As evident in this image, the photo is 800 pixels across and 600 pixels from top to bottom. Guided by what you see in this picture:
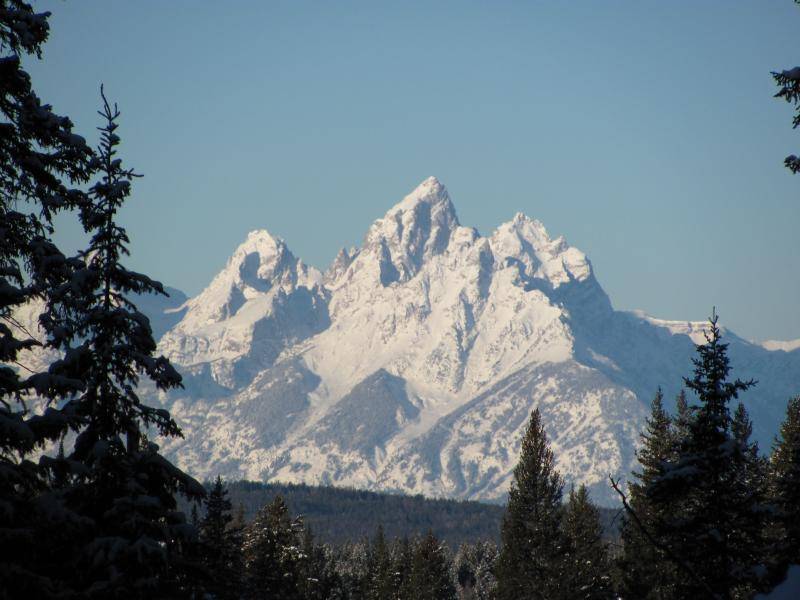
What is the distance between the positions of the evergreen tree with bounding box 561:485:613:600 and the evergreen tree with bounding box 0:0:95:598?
29.2 m

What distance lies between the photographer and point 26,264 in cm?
1645

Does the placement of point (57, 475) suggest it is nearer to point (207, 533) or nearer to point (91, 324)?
point (91, 324)

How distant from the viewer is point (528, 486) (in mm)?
51969

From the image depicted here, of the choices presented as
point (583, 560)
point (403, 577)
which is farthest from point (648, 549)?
point (403, 577)

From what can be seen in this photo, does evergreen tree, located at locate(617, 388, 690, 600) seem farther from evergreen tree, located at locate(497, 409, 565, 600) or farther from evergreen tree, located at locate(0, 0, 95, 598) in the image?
evergreen tree, located at locate(0, 0, 95, 598)

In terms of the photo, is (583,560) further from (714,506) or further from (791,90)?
(791,90)

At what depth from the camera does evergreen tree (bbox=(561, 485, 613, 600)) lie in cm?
5022

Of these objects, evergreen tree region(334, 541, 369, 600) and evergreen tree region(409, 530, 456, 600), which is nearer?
evergreen tree region(409, 530, 456, 600)

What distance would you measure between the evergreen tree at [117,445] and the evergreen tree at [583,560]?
24.5 m

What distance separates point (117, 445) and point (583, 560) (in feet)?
122

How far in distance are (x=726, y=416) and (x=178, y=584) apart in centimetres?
1425

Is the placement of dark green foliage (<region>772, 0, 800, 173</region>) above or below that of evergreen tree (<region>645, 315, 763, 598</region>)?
above

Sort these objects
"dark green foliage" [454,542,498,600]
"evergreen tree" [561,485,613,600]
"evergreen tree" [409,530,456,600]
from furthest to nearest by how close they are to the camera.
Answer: "dark green foliage" [454,542,498,600] < "evergreen tree" [409,530,456,600] < "evergreen tree" [561,485,613,600]

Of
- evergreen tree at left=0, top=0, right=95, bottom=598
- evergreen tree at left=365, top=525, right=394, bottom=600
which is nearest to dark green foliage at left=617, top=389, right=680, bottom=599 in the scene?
evergreen tree at left=0, top=0, right=95, bottom=598
